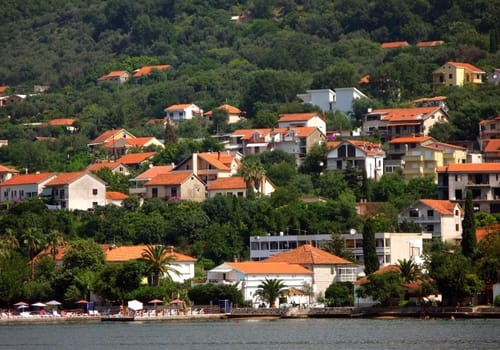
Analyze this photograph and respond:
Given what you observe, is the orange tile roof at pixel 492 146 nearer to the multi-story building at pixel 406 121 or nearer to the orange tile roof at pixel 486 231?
the multi-story building at pixel 406 121

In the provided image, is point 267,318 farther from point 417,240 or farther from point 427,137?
point 427,137

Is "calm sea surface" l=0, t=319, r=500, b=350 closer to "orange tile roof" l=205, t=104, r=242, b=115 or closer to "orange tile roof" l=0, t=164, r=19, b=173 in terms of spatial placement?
"orange tile roof" l=0, t=164, r=19, b=173

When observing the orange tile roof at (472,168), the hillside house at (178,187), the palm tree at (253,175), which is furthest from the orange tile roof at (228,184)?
the orange tile roof at (472,168)

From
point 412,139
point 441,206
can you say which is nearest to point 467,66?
point 412,139

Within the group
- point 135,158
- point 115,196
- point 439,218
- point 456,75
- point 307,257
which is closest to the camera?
point 307,257

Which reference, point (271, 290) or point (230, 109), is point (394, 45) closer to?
point (230, 109)

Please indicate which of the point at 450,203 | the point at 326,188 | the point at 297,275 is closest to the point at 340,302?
the point at 297,275
